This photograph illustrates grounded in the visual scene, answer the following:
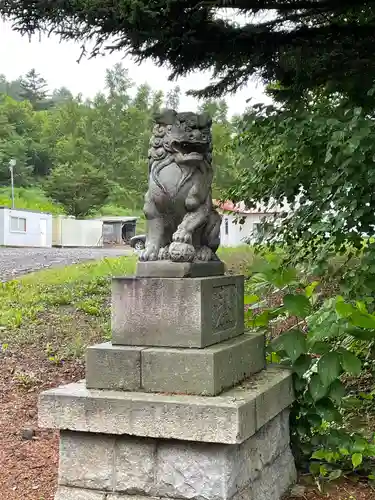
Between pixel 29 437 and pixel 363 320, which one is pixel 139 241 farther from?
pixel 29 437

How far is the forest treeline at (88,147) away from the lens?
1357 inches

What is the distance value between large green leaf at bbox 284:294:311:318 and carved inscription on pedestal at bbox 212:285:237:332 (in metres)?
0.31

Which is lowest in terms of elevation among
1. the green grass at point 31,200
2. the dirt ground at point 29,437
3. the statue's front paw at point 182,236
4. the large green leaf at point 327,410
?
the dirt ground at point 29,437

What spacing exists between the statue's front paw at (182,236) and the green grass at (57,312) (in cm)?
361

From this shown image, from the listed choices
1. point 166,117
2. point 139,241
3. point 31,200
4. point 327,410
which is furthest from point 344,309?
point 31,200

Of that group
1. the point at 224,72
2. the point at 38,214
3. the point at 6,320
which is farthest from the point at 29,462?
the point at 38,214

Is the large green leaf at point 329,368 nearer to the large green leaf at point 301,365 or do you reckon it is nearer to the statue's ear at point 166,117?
the large green leaf at point 301,365

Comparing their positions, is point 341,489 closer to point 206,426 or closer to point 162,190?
point 206,426

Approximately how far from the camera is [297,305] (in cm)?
351

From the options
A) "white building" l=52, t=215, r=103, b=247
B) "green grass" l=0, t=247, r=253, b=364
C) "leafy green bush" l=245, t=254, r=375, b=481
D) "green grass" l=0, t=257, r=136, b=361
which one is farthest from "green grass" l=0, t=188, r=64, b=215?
"leafy green bush" l=245, t=254, r=375, b=481

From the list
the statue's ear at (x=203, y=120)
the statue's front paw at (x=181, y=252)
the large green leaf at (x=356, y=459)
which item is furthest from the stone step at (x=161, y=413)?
the statue's ear at (x=203, y=120)

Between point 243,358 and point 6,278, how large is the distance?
29.3ft

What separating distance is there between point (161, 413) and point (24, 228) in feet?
85.7

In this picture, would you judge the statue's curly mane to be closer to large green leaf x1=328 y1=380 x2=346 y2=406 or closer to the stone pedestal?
the stone pedestal
